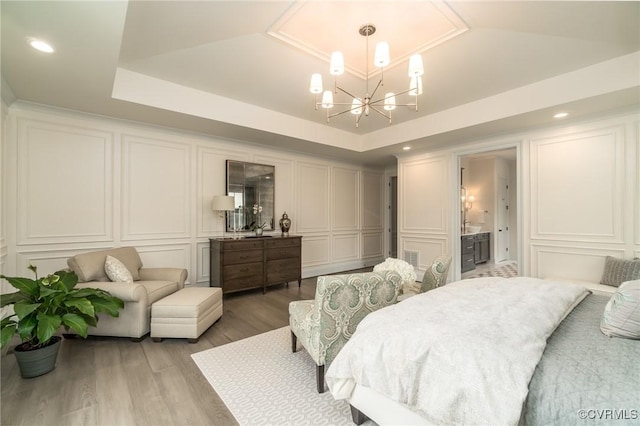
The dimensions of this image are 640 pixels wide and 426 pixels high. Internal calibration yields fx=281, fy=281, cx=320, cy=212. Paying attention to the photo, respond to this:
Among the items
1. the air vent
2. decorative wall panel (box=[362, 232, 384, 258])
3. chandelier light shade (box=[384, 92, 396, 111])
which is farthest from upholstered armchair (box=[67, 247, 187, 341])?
decorative wall panel (box=[362, 232, 384, 258])

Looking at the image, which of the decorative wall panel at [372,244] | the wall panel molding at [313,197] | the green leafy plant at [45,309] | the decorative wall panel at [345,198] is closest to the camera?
the green leafy plant at [45,309]

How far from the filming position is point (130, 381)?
2.15 meters

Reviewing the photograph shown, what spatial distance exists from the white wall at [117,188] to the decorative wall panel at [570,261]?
3840mm

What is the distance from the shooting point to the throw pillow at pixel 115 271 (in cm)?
301

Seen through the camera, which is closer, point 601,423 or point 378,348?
point 601,423

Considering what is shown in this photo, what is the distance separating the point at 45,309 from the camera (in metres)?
2.21

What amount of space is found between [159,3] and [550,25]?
124 inches

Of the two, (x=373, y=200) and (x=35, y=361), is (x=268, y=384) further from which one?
(x=373, y=200)

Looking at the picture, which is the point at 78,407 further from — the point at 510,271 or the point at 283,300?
the point at 510,271

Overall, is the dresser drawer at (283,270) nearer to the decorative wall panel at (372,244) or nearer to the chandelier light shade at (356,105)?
the decorative wall panel at (372,244)

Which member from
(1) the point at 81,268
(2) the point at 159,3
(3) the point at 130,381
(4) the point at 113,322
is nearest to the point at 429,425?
(3) the point at 130,381

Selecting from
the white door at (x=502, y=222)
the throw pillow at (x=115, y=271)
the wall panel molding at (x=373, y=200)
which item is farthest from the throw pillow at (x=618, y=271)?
the throw pillow at (x=115, y=271)

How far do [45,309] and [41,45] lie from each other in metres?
2.02

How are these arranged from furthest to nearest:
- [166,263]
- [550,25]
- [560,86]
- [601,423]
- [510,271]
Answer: [510,271] → [166,263] → [560,86] → [550,25] → [601,423]
